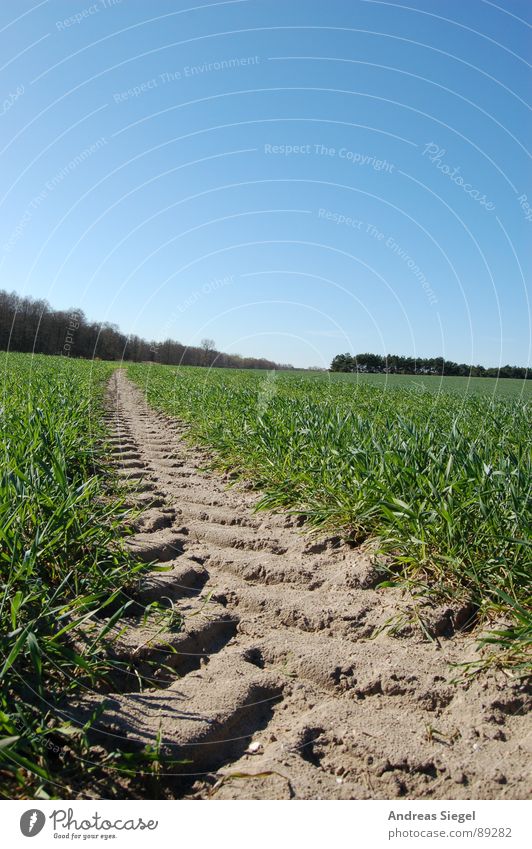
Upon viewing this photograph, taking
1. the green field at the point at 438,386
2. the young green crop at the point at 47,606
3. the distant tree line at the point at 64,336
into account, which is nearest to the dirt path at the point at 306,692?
the young green crop at the point at 47,606

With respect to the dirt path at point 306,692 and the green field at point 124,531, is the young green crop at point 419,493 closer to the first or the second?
the green field at point 124,531

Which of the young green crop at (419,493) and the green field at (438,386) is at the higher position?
the green field at (438,386)

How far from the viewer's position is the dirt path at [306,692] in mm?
1784

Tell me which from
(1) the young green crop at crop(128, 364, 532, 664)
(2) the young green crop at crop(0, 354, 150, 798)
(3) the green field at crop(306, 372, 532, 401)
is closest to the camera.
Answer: (2) the young green crop at crop(0, 354, 150, 798)

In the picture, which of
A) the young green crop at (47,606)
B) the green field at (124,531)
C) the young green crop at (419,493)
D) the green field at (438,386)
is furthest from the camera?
the green field at (438,386)

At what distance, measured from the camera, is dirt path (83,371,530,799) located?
1784mm

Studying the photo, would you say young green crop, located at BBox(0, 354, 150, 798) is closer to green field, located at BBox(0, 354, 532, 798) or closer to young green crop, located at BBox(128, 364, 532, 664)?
green field, located at BBox(0, 354, 532, 798)

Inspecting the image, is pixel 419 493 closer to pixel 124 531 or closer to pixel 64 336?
pixel 124 531

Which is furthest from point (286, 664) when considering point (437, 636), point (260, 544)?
point (260, 544)

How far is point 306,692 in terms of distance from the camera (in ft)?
7.27

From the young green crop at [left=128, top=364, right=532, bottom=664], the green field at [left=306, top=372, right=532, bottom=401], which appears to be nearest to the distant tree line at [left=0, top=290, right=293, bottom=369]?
the green field at [left=306, top=372, right=532, bottom=401]

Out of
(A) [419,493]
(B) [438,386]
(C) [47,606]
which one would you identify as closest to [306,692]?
(C) [47,606]

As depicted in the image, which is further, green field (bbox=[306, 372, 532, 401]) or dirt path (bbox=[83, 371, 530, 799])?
green field (bbox=[306, 372, 532, 401])

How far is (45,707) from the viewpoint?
6.35 ft
